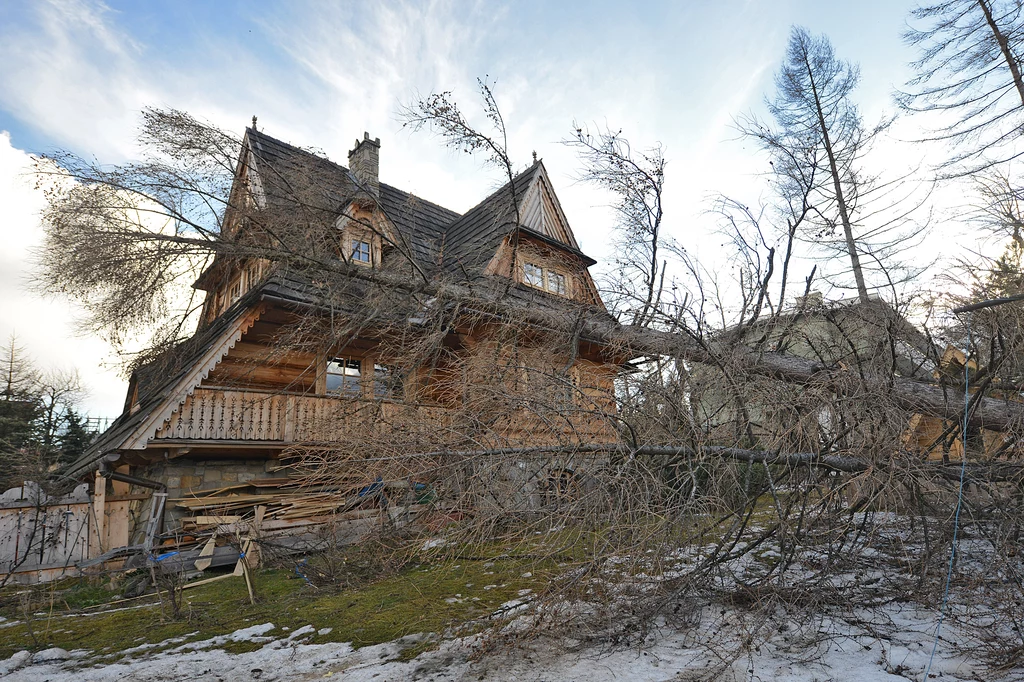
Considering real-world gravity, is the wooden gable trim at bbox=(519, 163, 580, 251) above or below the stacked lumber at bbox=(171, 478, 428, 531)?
above

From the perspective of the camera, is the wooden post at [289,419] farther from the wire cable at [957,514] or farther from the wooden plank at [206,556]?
the wire cable at [957,514]

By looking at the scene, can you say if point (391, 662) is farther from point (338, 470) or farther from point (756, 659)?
point (756, 659)

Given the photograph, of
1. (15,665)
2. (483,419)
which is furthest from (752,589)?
(15,665)

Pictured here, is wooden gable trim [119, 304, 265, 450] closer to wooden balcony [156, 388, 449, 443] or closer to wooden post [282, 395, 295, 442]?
wooden balcony [156, 388, 449, 443]

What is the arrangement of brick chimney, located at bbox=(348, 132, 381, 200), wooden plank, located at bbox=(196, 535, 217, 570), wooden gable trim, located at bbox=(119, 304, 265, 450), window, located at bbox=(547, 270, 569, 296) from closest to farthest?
wooden plank, located at bbox=(196, 535, 217, 570), wooden gable trim, located at bbox=(119, 304, 265, 450), window, located at bbox=(547, 270, 569, 296), brick chimney, located at bbox=(348, 132, 381, 200)

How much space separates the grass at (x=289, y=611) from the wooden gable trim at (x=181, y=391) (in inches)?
93.0

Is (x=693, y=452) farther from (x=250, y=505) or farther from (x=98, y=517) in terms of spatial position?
(x=98, y=517)

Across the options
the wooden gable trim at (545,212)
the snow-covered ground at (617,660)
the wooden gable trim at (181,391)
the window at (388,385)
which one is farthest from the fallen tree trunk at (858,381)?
the wooden gable trim at (545,212)

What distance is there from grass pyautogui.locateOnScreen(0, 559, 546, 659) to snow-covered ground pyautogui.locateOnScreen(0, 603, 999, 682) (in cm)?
27

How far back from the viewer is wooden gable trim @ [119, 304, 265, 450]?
923cm

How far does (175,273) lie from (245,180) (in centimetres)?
156

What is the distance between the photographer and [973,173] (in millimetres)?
10766

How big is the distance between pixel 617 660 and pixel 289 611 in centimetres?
358

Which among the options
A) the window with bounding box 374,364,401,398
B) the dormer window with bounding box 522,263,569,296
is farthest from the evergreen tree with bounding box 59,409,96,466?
the window with bounding box 374,364,401,398
